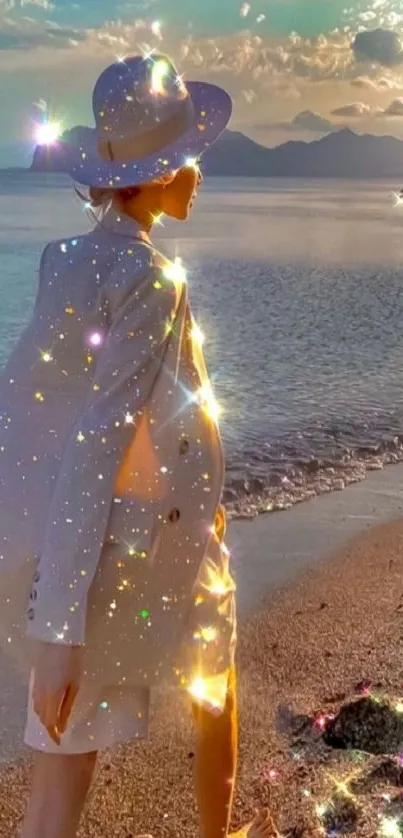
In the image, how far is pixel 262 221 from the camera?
1435 inches

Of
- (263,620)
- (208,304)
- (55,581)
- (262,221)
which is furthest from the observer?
(262,221)

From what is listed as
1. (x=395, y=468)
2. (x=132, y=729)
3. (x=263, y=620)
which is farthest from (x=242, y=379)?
(x=132, y=729)

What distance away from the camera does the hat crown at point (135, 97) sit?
86.1 inches

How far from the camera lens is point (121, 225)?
88.5 inches

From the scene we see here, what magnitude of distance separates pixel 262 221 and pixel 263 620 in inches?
1293

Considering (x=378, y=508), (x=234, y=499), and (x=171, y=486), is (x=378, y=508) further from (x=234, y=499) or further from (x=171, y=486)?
(x=171, y=486)

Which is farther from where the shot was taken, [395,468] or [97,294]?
[395,468]

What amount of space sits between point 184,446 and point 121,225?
451 millimetres

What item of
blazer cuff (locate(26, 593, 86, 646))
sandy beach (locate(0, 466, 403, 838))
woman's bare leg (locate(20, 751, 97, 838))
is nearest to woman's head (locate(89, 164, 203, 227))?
blazer cuff (locate(26, 593, 86, 646))

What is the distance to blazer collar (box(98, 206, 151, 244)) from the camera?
2242 millimetres

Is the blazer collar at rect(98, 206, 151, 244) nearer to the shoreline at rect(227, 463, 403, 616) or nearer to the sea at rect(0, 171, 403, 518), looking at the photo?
the shoreline at rect(227, 463, 403, 616)

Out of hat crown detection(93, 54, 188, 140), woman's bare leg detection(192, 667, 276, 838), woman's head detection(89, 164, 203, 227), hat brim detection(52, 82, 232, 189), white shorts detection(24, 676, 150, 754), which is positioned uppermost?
hat crown detection(93, 54, 188, 140)

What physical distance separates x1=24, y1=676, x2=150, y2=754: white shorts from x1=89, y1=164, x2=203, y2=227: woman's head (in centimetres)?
94

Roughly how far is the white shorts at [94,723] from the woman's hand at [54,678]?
0.65ft
